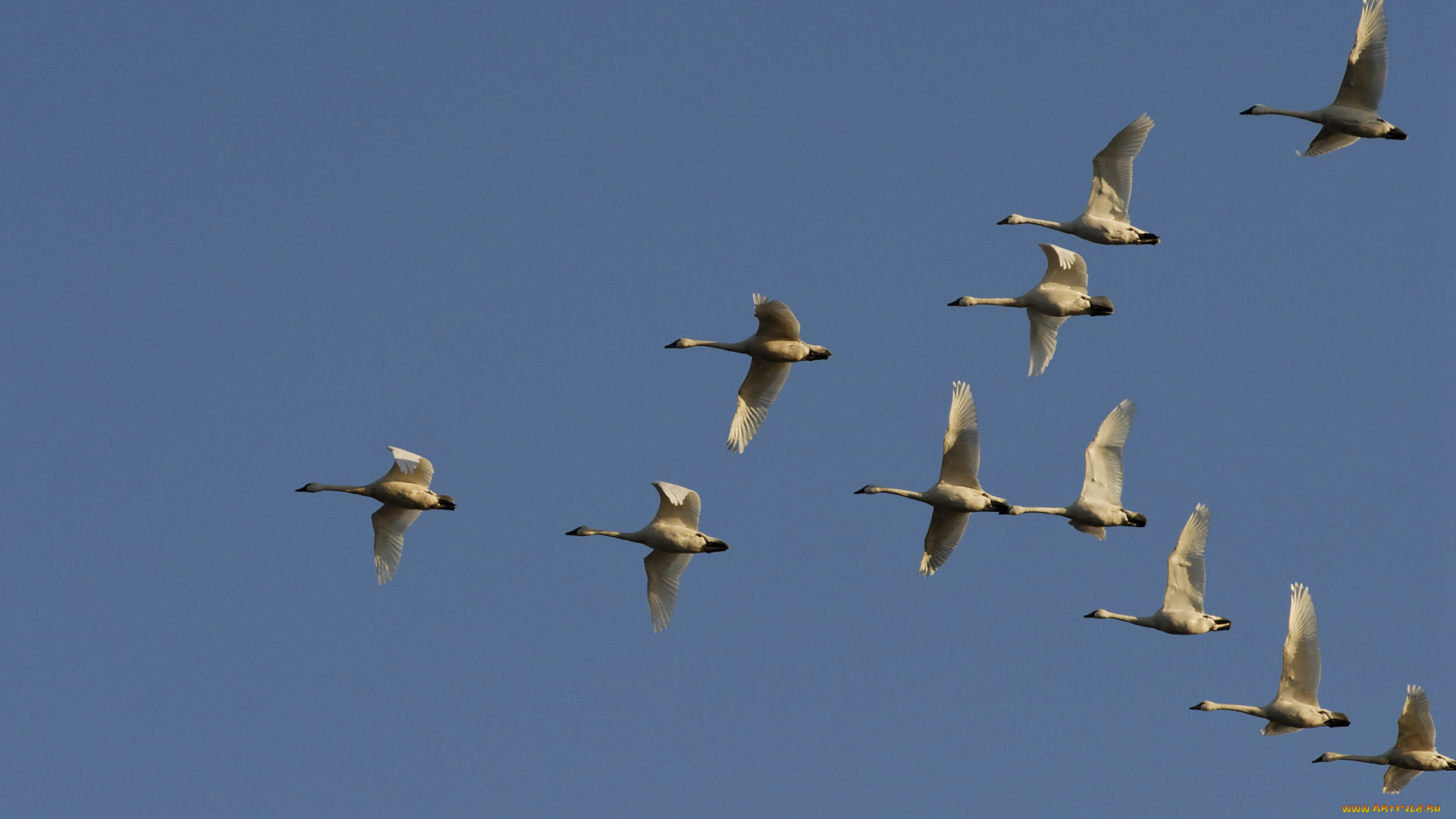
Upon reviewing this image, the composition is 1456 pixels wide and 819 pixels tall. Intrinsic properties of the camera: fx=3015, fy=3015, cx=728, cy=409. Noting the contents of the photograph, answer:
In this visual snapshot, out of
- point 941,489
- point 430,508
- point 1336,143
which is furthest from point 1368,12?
point 430,508

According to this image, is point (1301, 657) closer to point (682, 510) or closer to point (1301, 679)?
point (1301, 679)

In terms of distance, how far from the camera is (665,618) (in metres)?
72.2

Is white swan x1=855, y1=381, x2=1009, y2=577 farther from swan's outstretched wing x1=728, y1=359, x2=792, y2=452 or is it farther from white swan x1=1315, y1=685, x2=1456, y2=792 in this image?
white swan x1=1315, y1=685, x2=1456, y2=792

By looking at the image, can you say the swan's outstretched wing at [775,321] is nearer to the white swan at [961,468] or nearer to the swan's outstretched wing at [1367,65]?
the white swan at [961,468]

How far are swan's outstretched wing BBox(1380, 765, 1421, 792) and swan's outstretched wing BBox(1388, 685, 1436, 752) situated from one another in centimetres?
66

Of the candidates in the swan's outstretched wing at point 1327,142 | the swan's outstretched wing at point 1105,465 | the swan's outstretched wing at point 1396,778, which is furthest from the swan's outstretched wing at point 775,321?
the swan's outstretched wing at point 1396,778

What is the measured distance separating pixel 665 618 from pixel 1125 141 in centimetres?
1590

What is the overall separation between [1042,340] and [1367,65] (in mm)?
10266

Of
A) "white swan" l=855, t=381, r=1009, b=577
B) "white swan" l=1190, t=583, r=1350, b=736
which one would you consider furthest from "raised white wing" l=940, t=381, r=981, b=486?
"white swan" l=1190, t=583, r=1350, b=736

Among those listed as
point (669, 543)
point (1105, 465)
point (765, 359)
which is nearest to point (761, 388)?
point (765, 359)

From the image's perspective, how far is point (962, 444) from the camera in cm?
7219

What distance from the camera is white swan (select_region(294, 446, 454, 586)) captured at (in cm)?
7162

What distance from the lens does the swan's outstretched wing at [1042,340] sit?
243 feet

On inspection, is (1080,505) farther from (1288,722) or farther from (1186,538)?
(1288,722)
